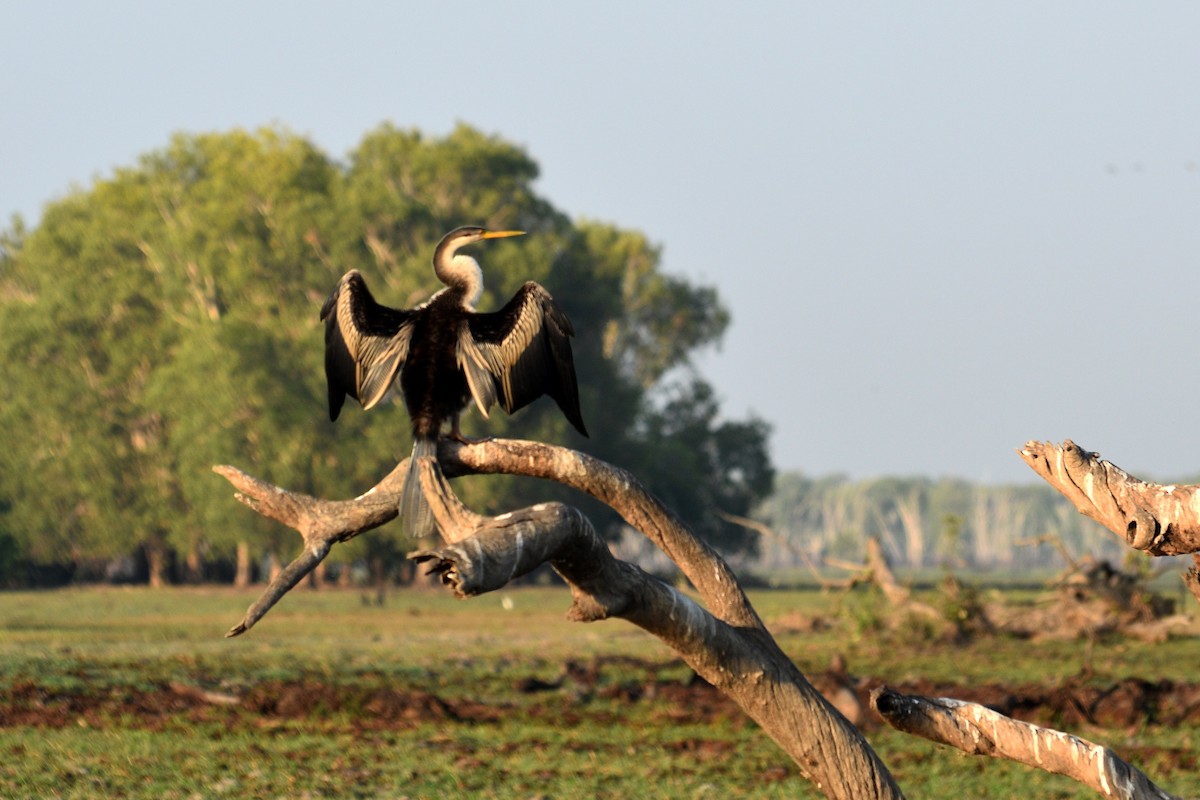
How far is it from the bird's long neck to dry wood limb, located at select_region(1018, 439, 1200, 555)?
126 inches

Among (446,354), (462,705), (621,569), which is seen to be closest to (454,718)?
(462,705)

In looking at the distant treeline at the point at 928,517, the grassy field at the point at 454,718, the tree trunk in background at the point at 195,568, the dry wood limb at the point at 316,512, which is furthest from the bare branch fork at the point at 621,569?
the distant treeline at the point at 928,517

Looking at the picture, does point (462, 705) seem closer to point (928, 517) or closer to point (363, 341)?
point (363, 341)

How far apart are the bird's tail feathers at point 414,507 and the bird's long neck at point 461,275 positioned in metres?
1.53

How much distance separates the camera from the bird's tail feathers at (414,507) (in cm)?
545

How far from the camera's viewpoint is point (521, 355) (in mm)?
6500

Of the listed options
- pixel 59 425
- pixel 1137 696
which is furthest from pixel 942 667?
pixel 59 425

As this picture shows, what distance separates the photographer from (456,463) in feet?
18.9

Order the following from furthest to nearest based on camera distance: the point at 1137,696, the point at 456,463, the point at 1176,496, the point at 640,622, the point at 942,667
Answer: the point at 942,667 → the point at 1137,696 → the point at 456,463 → the point at 640,622 → the point at 1176,496

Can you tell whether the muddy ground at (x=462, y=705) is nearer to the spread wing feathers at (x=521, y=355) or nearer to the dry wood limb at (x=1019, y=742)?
the spread wing feathers at (x=521, y=355)

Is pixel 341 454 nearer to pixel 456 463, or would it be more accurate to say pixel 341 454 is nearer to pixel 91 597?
pixel 91 597

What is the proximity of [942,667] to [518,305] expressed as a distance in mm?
14944

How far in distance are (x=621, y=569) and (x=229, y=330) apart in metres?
37.1

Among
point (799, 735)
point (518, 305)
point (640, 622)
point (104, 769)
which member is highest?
point (518, 305)
